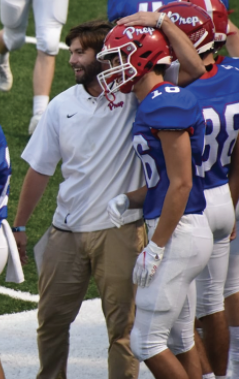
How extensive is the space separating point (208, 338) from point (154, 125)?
1.21 metres

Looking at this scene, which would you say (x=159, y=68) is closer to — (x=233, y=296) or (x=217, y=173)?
(x=217, y=173)

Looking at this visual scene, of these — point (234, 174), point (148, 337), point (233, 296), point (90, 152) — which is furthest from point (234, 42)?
point (148, 337)

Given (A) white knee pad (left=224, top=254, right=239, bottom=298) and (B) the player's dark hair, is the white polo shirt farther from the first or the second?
(A) white knee pad (left=224, top=254, right=239, bottom=298)

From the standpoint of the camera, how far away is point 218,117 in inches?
153

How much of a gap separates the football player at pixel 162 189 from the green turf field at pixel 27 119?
658mm

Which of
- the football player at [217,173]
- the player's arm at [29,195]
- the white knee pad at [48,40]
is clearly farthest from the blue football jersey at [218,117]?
the white knee pad at [48,40]

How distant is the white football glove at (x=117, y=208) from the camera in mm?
3816

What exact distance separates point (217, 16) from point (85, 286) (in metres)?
1.47

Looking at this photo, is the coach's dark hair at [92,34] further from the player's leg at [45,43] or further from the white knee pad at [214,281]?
the player's leg at [45,43]

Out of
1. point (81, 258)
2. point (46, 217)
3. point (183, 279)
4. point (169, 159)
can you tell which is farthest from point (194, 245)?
point (46, 217)

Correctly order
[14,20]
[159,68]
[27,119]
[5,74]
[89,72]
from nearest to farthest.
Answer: [159,68] → [89,72] → [14,20] → [27,119] → [5,74]

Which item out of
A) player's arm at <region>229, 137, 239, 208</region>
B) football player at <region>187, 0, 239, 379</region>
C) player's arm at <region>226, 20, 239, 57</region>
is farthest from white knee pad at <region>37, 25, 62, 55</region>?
player's arm at <region>229, 137, 239, 208</region>

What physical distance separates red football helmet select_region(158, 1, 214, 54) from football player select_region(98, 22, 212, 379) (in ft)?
1.02

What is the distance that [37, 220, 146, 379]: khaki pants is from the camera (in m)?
4.02
